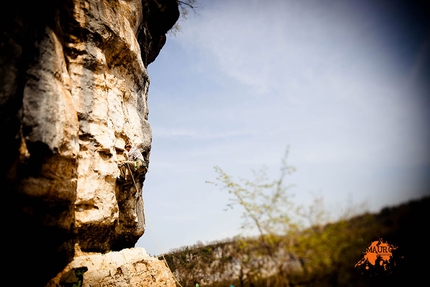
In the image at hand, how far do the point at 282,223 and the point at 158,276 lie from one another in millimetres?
4763

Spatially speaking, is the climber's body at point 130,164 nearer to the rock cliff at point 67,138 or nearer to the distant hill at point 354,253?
the rock cliff at point 67,138

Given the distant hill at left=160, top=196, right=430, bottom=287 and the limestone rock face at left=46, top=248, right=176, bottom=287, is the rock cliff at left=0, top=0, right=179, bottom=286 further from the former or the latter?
the distant hill at left=160, top=196, right=430, bottom=287

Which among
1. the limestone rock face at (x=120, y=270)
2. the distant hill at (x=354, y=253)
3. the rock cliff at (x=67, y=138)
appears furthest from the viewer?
the limestone rock face at (x=120, y=270)

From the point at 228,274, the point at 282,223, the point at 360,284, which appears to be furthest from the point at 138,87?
the point at 228,274

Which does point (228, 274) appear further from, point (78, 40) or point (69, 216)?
point (78, 40)

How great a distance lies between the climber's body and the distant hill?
4.58m

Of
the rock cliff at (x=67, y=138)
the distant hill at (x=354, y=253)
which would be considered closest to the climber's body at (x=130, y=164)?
the rock cliff at (x=67, y=138)

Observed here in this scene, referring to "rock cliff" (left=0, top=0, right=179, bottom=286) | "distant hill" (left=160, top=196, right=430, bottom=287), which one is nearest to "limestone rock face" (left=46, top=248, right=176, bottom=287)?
"rock cliff" (left=0, top=0, right=179, bottom=286)

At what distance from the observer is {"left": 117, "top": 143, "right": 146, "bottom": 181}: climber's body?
8.02 metres

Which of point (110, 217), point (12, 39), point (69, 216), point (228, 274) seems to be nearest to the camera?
point (12, 39)

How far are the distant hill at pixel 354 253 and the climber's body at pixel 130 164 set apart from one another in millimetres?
4582

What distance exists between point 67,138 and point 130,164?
2.71 metres

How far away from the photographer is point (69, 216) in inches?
233

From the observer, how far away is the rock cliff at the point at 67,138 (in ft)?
15.4
